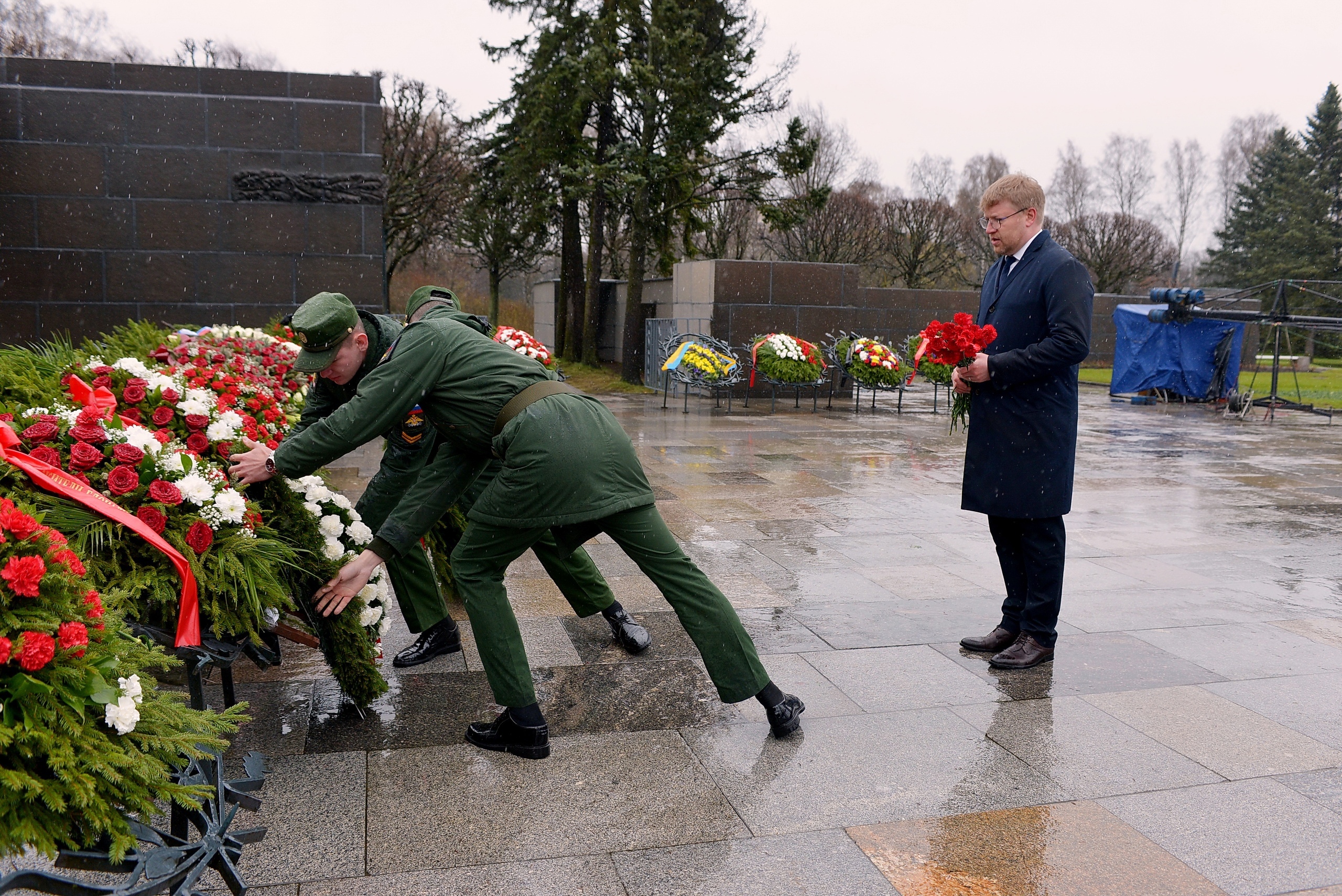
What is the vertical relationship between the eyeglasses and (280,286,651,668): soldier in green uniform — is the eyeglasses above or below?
above

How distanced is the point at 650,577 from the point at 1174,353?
1739 cm

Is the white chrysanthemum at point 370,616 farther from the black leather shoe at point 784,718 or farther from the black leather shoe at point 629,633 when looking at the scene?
the black leather shoe at point 784,718

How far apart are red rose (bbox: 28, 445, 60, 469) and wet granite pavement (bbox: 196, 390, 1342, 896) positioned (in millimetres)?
1187

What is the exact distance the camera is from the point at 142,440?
10.1ft

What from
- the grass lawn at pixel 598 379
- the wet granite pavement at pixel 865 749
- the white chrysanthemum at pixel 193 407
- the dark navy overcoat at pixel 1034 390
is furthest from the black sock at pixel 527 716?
the grass lawn at pixel 598 379

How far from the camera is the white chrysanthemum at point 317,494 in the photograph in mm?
3648

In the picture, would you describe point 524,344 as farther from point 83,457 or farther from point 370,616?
point 83,457

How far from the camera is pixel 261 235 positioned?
11.3 metres

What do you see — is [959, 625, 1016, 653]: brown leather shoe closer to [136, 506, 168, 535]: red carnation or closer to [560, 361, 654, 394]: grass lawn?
[136, 506, 168, 535]: red carnation

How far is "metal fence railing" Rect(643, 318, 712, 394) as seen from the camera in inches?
736

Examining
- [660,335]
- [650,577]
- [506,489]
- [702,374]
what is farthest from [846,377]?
[506,489]

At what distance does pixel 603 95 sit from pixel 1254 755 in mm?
20338

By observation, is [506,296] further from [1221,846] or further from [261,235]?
[1221,846]

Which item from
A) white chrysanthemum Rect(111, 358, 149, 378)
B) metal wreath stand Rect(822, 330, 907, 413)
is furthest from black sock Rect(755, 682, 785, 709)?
metal wreath stand Rect(822, 330, 907, 413)
